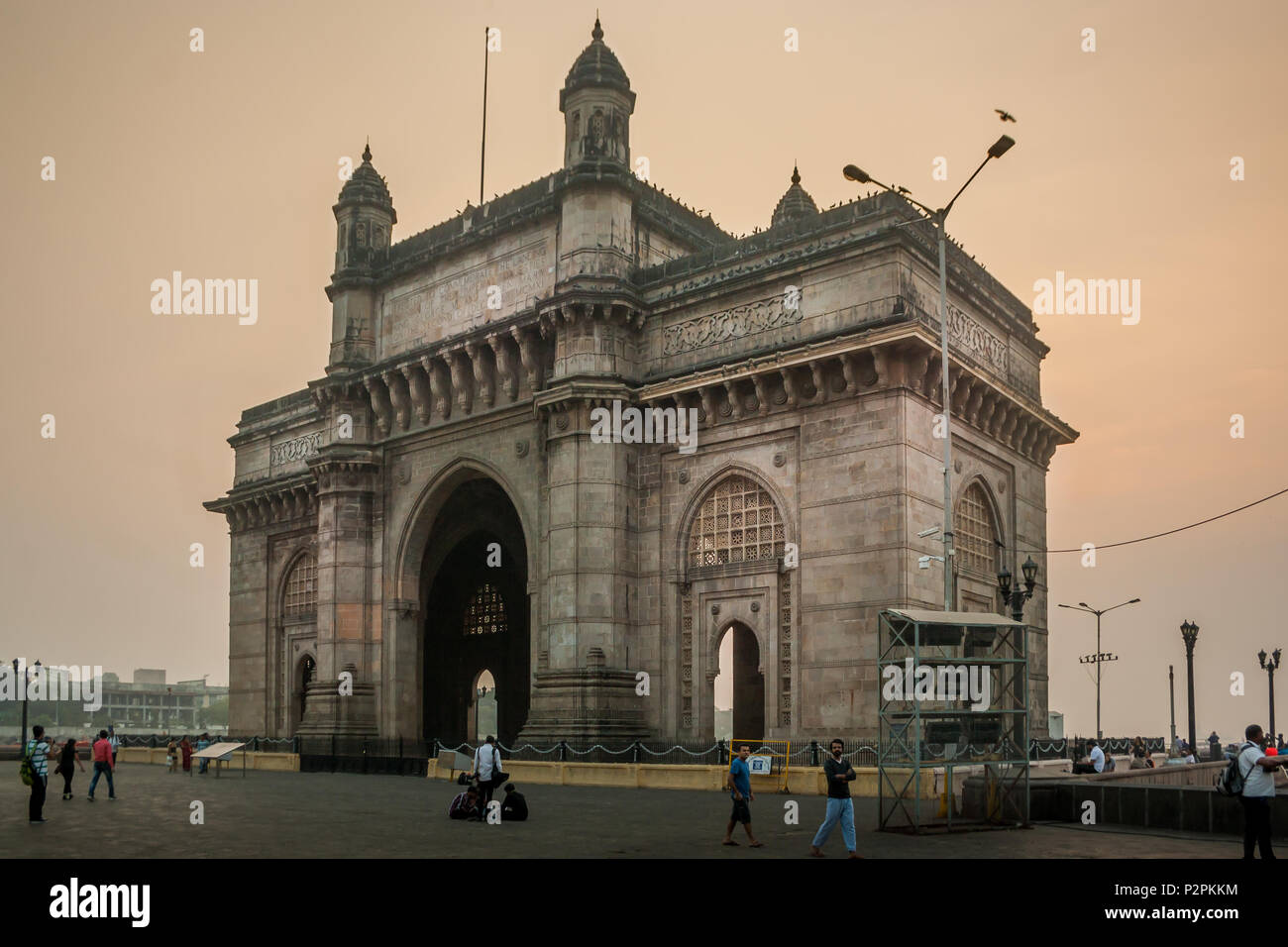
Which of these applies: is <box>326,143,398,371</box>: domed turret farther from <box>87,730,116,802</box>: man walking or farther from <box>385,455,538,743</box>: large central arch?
<box>87,730,116,802</box>: man walking

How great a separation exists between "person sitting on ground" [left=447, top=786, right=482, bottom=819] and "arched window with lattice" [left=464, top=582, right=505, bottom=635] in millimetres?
24856

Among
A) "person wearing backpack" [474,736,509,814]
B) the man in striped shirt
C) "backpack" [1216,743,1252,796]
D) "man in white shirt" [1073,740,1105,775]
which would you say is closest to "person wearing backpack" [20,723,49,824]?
the man in striped shirt

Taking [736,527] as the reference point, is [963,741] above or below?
below

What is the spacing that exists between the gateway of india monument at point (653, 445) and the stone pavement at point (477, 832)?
224 inches

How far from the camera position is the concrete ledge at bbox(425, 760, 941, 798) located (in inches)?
1022

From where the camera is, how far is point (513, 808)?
2006cm

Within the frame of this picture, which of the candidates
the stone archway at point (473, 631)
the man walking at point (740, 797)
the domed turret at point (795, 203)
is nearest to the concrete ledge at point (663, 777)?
the man walking at point (740, 797)

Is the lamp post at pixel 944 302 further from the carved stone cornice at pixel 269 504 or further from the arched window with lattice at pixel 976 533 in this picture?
the carved stone cornice at pixel 269 504

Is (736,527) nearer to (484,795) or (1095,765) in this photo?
(1095,765)

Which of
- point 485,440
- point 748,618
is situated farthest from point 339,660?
point 748,618

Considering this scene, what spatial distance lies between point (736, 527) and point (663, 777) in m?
6.63

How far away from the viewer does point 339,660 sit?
39250 millimetres

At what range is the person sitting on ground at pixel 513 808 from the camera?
65.6ft

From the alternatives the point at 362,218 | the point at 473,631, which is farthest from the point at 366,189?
the point at 473,631
